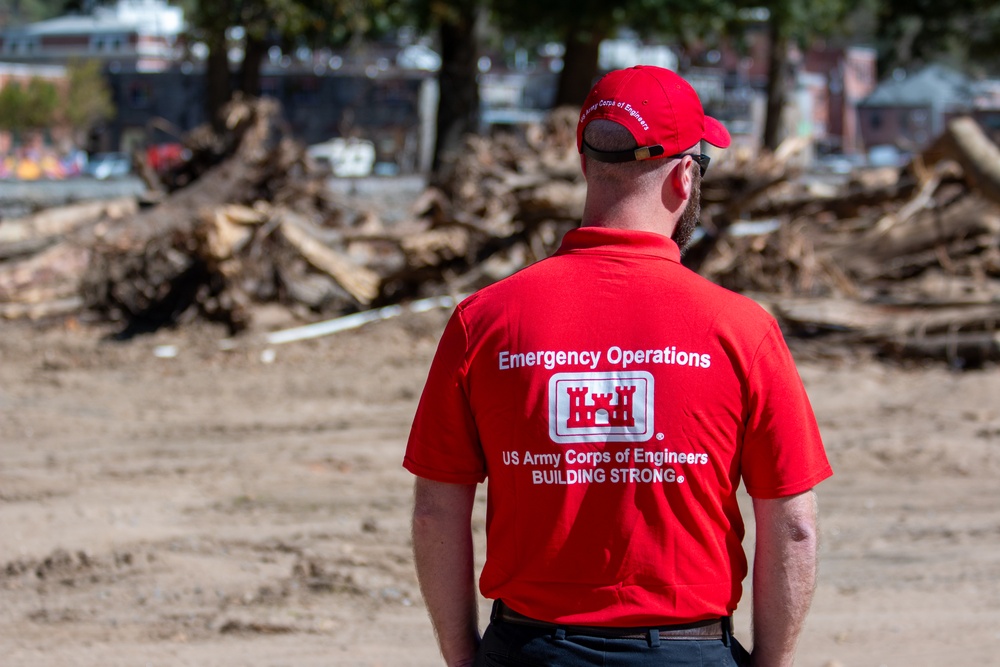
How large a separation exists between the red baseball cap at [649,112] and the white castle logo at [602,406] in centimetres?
41

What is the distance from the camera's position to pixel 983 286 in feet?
32.3

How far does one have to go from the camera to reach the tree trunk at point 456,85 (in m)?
16.9

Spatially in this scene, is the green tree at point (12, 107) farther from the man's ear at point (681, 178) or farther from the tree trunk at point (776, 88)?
the man's ear at point (681, 178)

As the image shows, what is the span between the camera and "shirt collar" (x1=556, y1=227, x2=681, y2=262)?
2.02 metres

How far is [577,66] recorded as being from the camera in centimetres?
1703

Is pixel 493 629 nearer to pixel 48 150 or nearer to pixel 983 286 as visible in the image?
pixel 983 286

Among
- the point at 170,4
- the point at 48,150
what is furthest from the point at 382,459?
the point at 48,150

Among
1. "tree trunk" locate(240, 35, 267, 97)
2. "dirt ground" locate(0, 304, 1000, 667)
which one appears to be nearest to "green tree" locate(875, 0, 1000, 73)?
"tree trunk" locate(240, 35, 267, 97)

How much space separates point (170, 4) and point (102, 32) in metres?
87.7

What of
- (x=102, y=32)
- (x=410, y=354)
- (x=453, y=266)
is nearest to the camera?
(x=410, y=354)

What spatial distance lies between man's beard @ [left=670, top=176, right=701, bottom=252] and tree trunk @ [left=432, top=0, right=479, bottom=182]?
14765 mm

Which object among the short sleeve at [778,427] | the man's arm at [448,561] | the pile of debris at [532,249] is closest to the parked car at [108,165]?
the pile of debris at [532,249]

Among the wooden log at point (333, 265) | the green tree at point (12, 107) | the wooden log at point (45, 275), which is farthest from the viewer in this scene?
the green tree at point (12, 107)

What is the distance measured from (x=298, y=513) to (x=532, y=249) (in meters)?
5.02
